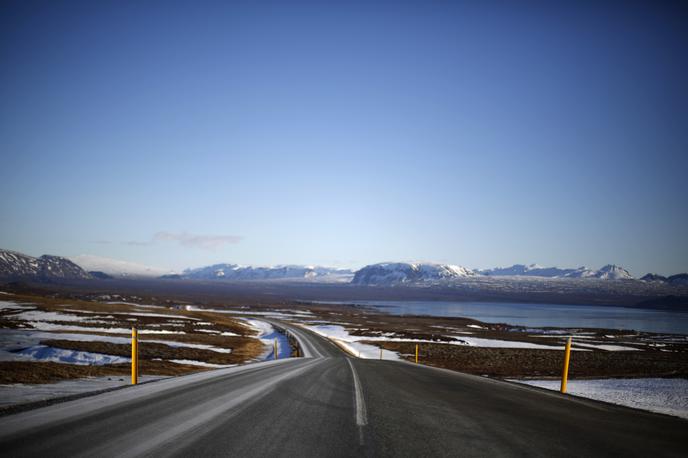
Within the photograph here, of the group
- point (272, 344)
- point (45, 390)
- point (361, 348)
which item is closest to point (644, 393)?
point (45, 390)

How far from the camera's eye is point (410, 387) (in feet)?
38.4

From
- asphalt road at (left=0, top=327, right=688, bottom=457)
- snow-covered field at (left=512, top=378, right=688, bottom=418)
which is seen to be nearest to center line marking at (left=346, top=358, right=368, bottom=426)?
asphalt road at (left=0, top=327, right=688, bottom=457)

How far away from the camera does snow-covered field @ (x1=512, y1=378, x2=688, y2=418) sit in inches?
425

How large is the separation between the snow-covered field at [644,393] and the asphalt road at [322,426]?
2.40 metres

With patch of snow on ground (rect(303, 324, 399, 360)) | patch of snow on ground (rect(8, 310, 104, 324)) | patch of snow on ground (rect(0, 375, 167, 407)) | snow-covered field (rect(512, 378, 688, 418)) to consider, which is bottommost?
patch of snow on ground (rect(303, 324, 399, 360))

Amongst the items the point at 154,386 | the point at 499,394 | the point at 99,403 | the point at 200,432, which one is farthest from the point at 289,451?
the point at 499,394

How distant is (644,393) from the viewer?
1364cm

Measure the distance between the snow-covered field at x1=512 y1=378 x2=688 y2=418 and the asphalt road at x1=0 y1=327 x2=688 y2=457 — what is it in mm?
2397

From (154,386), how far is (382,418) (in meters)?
6.25

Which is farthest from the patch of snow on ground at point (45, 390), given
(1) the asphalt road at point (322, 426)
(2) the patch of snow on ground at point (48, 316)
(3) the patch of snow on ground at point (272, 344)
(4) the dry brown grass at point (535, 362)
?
(2) the patch of snow on ground at point (48, 316)

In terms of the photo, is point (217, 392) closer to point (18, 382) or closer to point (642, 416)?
point (18, 382)

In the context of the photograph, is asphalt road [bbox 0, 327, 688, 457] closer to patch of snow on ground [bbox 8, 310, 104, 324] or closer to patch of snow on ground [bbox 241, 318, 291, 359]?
patch of snow on ground [bbox 241, 318, 291, 359]

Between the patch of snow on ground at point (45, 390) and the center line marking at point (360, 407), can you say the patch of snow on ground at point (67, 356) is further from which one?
the center line marking at point (360, 407)

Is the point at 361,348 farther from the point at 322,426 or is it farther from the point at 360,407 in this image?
the point at 322,426
